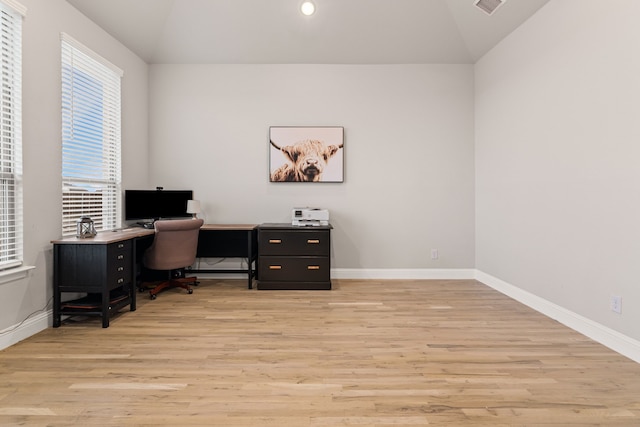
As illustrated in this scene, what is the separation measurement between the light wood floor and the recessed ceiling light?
3.50 m

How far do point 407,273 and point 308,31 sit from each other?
3.49 m

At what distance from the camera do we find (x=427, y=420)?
1.74 m

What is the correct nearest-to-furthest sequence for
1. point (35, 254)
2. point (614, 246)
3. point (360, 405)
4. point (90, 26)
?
point (360, 405), point (614, 246), point (35, 254), point (90, 26)

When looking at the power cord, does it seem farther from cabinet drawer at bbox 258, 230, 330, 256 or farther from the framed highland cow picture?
the framed highland cow picture

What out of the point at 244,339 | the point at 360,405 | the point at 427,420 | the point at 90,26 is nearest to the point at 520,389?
the point at 427,420

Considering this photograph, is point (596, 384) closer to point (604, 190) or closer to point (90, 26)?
point (604, 190)

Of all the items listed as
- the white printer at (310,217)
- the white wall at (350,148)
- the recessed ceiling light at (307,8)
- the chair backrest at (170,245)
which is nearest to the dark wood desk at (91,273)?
the chair backrest at (170,245)

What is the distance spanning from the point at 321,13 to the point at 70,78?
9.32 feet

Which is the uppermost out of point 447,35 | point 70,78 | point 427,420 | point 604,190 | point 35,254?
point 447,35

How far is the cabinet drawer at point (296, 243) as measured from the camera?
4371mm

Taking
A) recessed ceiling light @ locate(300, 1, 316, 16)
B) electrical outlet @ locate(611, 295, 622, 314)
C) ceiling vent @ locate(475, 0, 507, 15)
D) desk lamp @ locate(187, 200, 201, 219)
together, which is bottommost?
electrical outlet @ locate(611, 295, 622, 314)

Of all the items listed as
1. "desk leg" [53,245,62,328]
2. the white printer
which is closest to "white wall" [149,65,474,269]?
the white printer

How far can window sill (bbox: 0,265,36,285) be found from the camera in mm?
2598

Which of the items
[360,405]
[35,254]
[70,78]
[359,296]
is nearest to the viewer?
[360,405]
